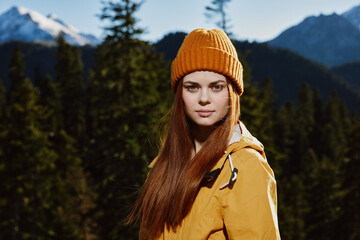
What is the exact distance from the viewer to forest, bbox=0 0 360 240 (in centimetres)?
1733

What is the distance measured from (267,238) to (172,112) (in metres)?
1.33

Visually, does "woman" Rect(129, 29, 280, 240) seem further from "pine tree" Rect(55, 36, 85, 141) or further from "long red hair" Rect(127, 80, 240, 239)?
"pine tree" Rect(55, 36, 85, 141)

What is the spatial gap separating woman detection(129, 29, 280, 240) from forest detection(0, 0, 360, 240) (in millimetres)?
582

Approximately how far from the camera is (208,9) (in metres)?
18.7

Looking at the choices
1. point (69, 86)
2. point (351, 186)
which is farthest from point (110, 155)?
point (69, 86)

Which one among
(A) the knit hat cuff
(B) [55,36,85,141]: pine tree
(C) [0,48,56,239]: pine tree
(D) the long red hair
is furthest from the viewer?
(B) [55,36,85,141]: pine tree

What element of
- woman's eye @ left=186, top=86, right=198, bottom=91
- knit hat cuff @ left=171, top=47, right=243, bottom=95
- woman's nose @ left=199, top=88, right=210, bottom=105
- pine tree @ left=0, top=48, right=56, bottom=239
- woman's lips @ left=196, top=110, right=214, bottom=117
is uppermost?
knit hat cuff @ left=171, top=47, right=243, bottom=95

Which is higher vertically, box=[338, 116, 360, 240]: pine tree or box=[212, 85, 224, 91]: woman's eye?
box=[212, 85, 224, 91]: woman's eye

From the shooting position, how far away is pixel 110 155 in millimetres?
18375

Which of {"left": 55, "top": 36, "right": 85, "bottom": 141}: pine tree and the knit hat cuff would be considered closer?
the knit hat cuff

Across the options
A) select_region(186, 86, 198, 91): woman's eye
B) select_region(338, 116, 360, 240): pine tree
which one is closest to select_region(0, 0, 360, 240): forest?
select_region(338, 116, 360, 240): pine tree

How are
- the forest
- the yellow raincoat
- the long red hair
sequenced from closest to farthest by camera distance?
the yellow raincoat
the long red hair
the forest

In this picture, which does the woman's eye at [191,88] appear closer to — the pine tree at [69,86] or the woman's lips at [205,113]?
the woman's lips at [205,113]

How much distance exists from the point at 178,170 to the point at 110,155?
16.1m
